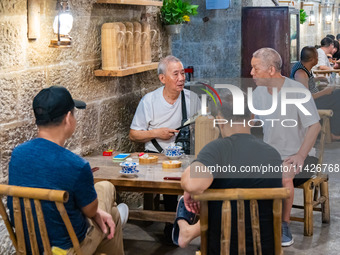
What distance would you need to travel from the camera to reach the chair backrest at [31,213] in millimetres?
2305

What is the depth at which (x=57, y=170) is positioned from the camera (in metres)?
2.49

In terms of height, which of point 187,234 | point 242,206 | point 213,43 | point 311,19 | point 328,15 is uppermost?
point 328,15

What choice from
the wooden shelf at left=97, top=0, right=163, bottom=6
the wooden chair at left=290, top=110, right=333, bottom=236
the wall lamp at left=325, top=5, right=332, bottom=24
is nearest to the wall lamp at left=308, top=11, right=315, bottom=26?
the wall lamp at left=325, top=5, right=332, bottom=24

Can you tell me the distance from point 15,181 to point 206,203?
84 centimetres

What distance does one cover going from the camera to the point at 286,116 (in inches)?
161

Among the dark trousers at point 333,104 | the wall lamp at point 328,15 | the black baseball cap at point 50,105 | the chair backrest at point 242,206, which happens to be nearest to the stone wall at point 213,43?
the dark trousers at point 333,104

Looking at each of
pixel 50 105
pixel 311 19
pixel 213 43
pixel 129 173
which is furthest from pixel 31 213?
pixel 311 19

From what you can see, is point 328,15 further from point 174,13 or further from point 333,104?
point 174,13

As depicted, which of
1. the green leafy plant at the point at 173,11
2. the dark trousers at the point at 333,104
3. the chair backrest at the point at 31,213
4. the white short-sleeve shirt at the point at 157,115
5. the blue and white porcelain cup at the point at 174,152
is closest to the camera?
the chair backrest at the point at 31,213

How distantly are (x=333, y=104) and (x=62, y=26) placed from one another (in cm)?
544

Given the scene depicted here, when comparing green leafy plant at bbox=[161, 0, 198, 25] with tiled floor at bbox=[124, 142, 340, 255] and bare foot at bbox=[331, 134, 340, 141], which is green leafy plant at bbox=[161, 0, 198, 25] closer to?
tiled floor at bbox=[124, 142, 340, 255]

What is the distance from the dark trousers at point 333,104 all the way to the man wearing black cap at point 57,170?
5.87 metres

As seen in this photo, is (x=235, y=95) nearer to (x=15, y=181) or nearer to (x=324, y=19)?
(x=15, y=181)

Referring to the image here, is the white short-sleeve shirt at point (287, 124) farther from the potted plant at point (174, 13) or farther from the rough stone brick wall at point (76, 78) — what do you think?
the potted plant at point (174, 13)
